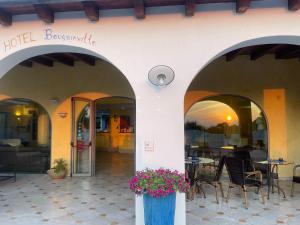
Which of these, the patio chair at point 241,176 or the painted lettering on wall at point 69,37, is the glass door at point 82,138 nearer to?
the painted lettering on wall at point 69,37

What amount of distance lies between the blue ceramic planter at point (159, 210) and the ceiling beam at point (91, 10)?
9.11 feet

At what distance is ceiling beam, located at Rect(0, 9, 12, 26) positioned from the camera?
14.6ft

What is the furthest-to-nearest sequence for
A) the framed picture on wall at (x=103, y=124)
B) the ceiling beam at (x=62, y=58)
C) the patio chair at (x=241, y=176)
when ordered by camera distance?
the framed picture on wall at (x=103, y=124) → the ceiling beam at (x=62, y=58) → the patio chair at (x=241, y=176)

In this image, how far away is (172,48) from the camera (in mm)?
4270

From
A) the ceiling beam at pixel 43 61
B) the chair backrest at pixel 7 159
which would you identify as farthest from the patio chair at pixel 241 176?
the chair backrest at pixel 7 159

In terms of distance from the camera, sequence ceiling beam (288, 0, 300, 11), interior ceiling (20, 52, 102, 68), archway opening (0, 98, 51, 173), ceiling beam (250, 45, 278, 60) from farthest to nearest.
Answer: archway opening (0, 98, 51, 173), interior ceiling (20, 52, 102, 68), ceiling beam (250, 45, 278, 60), ceiling beam (288, 0, 300, 11)

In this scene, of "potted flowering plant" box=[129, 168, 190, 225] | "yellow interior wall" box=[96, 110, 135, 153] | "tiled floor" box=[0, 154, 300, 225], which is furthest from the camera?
"yellow interior wall" box=[96, 110, 135, 153]

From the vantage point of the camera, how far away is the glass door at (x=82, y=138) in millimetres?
8664

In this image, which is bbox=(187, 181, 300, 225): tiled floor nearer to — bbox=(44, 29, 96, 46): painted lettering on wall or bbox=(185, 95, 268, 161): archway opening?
bbox=(185, 95, 268, 161): archway opening

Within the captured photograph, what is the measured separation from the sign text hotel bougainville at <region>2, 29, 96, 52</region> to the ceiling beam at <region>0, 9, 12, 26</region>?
0.24 meters

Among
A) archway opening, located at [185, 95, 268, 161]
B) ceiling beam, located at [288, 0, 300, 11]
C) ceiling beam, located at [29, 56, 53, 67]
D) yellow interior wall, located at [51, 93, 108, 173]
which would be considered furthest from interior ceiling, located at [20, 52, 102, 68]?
ceiling beam, located at [288, 0, 300, 11]

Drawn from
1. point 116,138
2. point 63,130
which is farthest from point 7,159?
point 116,138

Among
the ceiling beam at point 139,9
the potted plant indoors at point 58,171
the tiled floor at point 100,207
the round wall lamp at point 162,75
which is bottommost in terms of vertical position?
the tiled floor at point 100,207

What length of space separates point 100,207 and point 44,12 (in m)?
3.60
